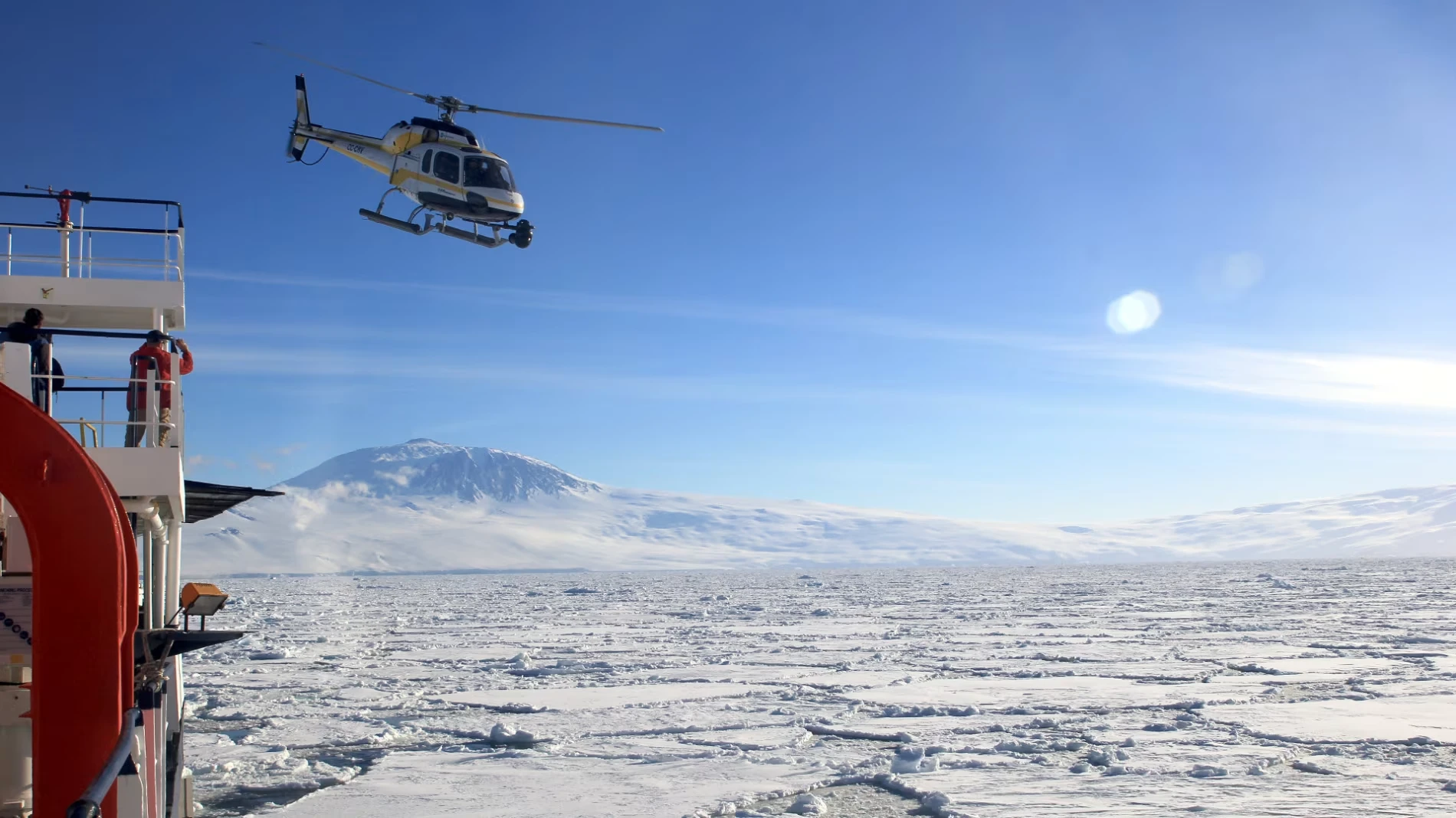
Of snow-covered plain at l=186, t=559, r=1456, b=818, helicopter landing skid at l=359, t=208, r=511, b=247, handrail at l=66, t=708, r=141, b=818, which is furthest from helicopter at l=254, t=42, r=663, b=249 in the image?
handrail at l=66, t=708, r=141, b=818

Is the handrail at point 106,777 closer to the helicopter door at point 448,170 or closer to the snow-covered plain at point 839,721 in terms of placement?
the snow-covered plain at point 839,721

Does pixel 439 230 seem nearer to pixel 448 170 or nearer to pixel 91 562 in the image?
pixel 448 170

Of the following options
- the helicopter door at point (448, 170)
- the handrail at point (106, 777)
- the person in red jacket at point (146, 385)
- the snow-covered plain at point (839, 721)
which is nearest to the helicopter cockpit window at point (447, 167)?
the helicopter door at point (448, 170)

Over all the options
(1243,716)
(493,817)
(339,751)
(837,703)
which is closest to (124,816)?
(493,817)

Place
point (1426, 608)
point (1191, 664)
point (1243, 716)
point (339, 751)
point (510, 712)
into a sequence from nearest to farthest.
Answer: point (339, 751)
point (1243, 716)
point (510, 712)
point (1191, 664)
point (1426, 608)

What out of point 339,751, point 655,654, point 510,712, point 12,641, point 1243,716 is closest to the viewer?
point 12,641

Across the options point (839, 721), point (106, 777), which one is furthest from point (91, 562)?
point (839, 721)

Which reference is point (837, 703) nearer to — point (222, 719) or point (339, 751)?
point (339, 751)

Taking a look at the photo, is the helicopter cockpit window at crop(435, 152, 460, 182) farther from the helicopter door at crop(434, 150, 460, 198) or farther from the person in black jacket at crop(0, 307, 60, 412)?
the person in black jacket at crop(0, 307, 60, 412)
